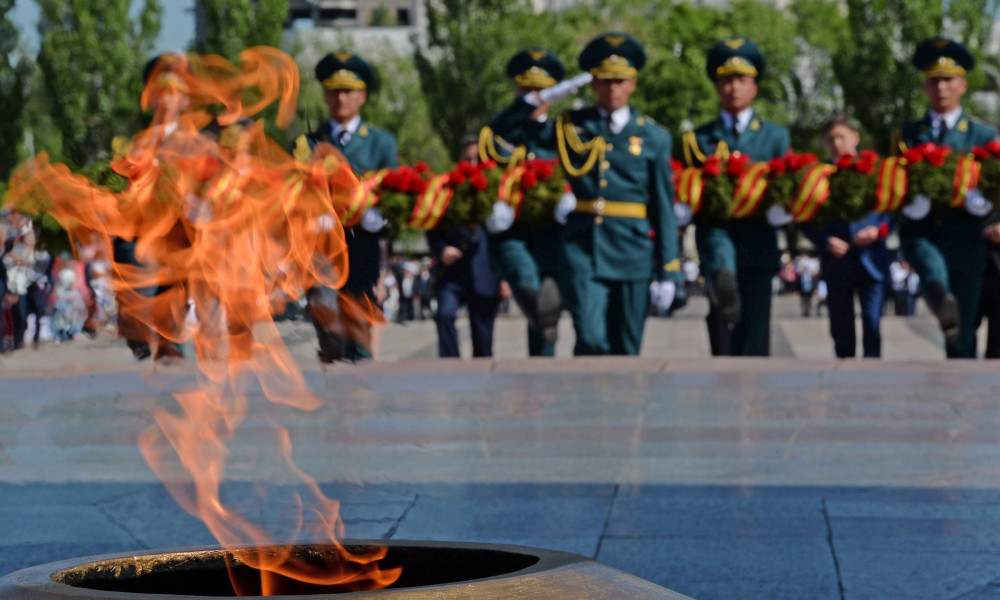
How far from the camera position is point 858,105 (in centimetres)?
3238

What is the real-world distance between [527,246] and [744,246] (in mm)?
1456

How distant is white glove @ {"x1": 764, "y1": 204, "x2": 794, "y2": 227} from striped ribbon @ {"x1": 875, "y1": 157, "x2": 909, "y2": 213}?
0.60 meters

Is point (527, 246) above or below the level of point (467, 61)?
below

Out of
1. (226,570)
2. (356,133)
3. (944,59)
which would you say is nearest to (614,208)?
(356,133)

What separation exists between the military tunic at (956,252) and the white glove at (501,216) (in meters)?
2.64

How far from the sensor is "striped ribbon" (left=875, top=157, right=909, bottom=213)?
9.72m

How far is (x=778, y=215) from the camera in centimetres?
972

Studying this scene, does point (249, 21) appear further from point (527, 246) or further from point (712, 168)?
point (712, 168)

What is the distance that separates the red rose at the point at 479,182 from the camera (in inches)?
385

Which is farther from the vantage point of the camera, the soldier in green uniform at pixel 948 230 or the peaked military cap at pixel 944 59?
the peaked military cap at pixel 944 59

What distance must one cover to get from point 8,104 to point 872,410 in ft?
68.9

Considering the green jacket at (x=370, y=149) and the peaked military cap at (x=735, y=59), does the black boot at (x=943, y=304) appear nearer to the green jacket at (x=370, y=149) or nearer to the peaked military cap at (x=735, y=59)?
the peaked military cap at (x=735, y=59)

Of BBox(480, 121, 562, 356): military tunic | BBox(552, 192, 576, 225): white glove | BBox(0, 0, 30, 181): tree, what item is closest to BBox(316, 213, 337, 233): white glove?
BBox(552, 192, 576, 225): white glove

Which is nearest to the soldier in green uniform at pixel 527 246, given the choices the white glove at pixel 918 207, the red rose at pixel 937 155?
the white glove at pixel 918 207
